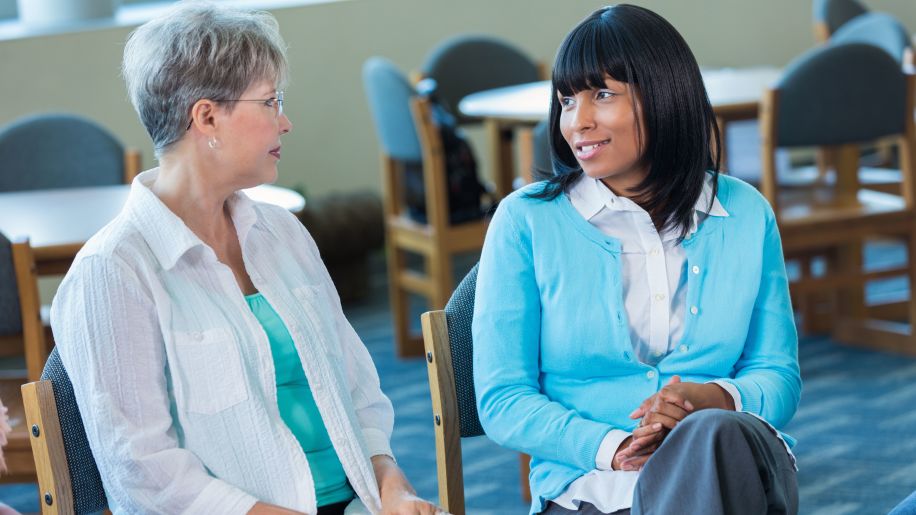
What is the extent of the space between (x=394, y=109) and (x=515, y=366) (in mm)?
2619

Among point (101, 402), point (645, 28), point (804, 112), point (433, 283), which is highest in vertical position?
point (645, 28)

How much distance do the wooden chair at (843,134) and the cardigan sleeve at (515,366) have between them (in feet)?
7.06

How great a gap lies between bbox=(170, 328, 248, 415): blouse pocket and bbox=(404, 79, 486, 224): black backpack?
98.4 inches

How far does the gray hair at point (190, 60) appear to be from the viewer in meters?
1.59

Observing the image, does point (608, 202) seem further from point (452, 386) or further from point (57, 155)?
point (57, 155)

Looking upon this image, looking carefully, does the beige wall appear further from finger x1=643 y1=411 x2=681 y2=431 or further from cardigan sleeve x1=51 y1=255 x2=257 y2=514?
finger x1=643 y1=411 x2=681 y2=431

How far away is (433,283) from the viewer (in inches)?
164

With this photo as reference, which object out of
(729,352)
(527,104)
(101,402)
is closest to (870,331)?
(527,104)

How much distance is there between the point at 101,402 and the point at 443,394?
1.56 feet

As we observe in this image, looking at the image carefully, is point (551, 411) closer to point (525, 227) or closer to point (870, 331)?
point (525, 227)

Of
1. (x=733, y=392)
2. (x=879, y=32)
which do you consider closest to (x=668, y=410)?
(x=733, y=392)

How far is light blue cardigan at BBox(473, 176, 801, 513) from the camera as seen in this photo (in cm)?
165

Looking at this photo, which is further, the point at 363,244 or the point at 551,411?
the point at 363,244

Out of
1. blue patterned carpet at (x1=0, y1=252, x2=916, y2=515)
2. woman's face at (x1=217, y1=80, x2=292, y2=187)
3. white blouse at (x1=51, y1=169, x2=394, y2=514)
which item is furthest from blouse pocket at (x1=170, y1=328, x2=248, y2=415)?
blue patterned carpet at (x1=0, y1=252, x2=916, y2=515)
